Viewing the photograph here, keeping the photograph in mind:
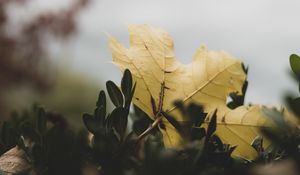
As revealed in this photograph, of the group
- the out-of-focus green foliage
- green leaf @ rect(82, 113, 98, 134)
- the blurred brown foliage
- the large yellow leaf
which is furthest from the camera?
the out-of-focus green foliage

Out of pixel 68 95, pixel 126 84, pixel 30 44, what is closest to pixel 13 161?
pixel 126 84

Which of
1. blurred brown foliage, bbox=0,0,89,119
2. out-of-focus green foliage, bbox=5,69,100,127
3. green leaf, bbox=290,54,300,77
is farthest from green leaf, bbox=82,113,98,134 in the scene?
out-of-focus green foliage, bbox=5,69,100,127

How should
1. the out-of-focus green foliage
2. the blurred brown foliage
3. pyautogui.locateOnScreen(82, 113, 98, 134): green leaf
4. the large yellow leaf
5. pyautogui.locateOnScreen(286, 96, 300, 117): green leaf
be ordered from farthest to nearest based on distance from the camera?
the out-of-focus green foliage → the blurred brown foliage → the large yellow leaf → pyautogui.locateOnScreen(82, 113, 98, 134): green leaf → pyautogui.locateOnScreen(286, 96, 300, 117): green leaf

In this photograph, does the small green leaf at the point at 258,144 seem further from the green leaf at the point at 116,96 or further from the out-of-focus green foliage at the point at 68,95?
the out-of-focus green foliage at the point at 68,95

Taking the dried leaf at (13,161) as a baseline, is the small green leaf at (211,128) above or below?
below

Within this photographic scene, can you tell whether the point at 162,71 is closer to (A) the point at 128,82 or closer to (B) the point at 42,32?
(A) the point at 128,82

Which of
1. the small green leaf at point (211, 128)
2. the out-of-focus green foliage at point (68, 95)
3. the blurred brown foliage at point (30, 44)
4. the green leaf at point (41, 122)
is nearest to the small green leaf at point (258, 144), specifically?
the small green leaf at point (211, 128)

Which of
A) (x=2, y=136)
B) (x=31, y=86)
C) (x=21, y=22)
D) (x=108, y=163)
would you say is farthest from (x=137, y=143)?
(x=31, y=86)

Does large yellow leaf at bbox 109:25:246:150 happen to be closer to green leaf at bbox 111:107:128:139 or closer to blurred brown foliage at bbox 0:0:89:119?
green leaf at bbox 111:107:128:139
